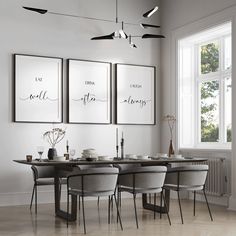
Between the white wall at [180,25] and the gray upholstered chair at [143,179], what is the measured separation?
1662 mm

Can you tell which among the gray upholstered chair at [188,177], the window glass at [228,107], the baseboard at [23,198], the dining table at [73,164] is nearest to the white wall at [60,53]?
the baseboard at [23,198]

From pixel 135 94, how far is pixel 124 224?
3.15 metres

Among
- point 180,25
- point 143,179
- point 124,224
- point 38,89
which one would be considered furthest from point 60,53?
point 124,224

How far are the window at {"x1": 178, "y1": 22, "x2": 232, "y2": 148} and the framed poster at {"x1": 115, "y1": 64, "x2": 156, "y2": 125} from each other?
1.83 ft

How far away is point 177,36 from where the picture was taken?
792cm

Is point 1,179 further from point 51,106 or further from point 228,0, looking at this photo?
point 228,0

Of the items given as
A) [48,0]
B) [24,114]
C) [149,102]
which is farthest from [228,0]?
[24,114]

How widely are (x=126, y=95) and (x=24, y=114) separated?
1842 mm

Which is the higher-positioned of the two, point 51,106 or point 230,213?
point 51,106

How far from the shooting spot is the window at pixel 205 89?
24.2 feet

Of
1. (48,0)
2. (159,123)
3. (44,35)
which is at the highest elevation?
(48,0)

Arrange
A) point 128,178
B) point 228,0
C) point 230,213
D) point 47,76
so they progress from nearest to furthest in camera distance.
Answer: point 128,178 < point 230,213 < point 228,0 < point 47,76

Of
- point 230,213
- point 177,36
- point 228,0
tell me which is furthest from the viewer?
point 177,36

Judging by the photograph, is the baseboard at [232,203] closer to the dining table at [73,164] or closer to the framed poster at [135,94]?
the dining table at [73,164]
